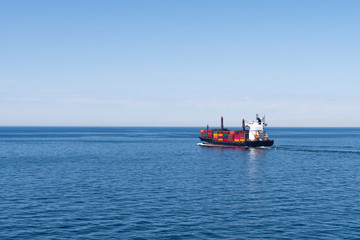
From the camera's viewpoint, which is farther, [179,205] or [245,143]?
[245,143]

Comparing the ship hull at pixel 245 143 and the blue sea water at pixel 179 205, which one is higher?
the ship hull at pixel 245 143

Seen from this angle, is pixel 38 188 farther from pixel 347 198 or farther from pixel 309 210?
pixel 347 198

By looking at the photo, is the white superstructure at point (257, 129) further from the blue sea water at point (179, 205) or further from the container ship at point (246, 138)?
the blue sea water at point (179, 205)

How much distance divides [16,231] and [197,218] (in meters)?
18.6

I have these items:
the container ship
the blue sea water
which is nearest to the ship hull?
the container ship

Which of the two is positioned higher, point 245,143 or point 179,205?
point 245,143

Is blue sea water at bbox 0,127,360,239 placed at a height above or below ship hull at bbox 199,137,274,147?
below

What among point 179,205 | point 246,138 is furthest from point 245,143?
point 179,205

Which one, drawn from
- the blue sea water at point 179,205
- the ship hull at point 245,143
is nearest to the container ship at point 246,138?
the ship hull at point 245,143

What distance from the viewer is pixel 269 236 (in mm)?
35500

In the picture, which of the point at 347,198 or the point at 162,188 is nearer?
the point at 347,198

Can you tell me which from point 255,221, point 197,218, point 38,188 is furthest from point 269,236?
point 38,188

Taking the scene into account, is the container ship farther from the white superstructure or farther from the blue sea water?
the blue sea water

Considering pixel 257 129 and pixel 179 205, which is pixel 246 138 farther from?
pixel 179 205
